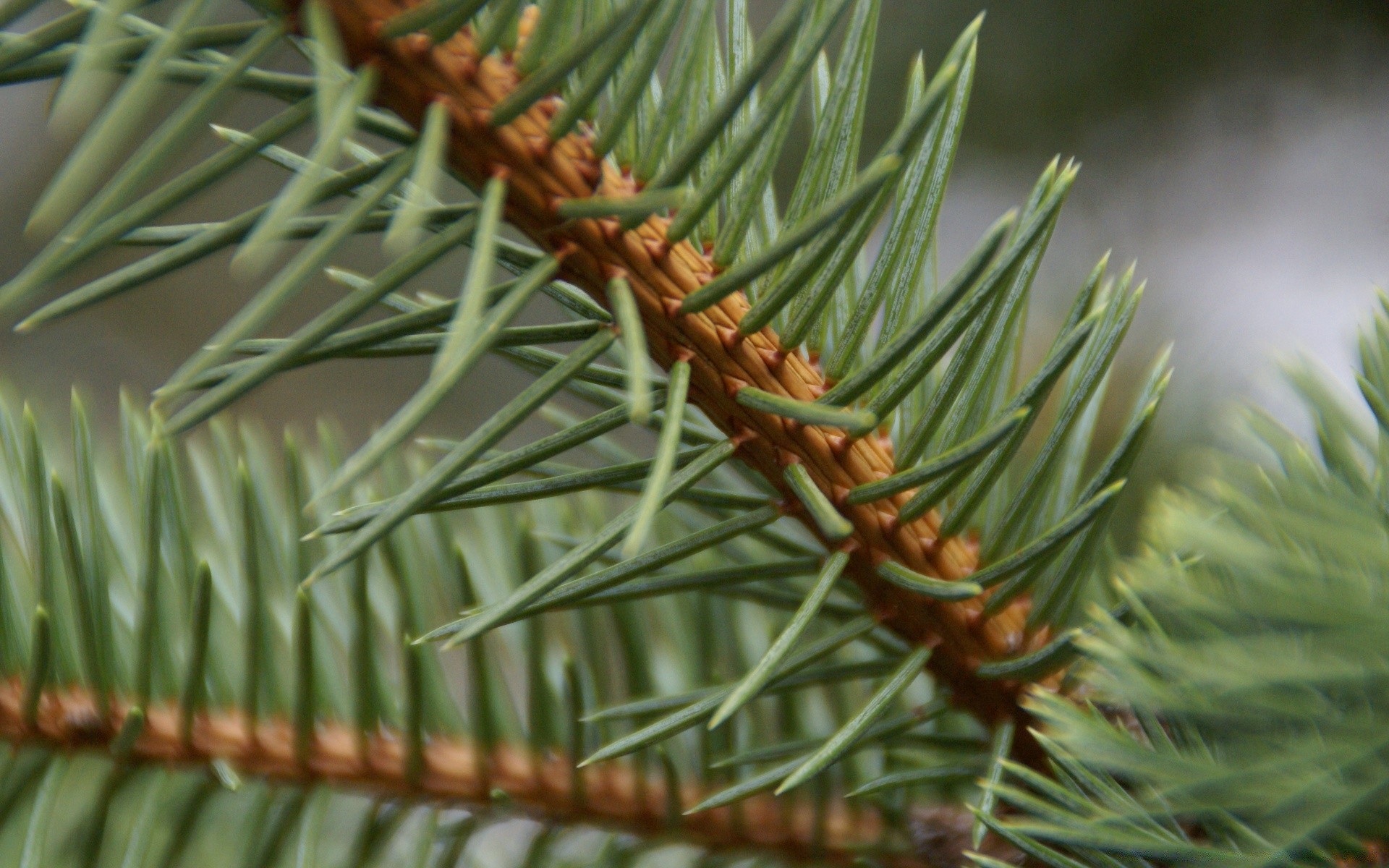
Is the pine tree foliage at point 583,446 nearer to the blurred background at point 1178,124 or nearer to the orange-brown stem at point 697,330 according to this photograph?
the orange-brown stem at point 697,330

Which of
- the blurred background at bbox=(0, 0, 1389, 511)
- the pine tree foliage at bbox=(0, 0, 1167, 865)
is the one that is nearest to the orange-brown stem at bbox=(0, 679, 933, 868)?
the pine tree foliage at bbox=(0, 0, 1167, 865)

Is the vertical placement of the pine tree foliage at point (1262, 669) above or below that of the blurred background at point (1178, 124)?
below

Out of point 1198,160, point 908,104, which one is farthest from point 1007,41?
point 908,104

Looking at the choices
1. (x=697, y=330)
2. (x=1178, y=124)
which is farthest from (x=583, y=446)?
(x=1178, y=124)

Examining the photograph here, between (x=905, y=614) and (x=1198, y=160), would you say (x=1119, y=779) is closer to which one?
(x=905, y=614)

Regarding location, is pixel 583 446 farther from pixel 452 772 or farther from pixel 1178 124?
pixel 1178 124

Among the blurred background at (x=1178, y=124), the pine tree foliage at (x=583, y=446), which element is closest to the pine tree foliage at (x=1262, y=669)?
the pine tree foliage at (x=583, y=446)
